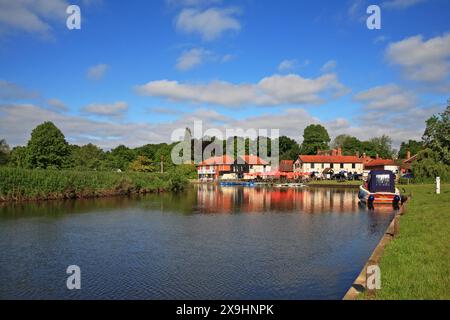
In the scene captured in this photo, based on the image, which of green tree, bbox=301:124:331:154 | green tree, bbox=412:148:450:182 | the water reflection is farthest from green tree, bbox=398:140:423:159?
the water reflection

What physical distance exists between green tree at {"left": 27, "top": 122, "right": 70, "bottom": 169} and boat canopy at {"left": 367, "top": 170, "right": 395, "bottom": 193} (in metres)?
50.8

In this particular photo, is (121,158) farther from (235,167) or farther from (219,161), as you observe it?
(235,167)

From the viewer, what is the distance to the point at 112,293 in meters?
11.3

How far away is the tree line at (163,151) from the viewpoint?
45.4 metres

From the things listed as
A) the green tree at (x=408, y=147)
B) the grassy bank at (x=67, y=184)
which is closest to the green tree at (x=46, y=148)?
the grassy bank at (x=67, y=184)

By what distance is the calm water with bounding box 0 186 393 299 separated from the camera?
11.5 meters

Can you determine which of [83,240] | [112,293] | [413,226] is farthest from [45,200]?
[413,226]

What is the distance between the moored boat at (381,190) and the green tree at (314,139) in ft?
264

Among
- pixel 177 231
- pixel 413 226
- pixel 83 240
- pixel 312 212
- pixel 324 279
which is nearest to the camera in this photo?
pixel 324 279

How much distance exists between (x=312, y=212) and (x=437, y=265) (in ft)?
67.8

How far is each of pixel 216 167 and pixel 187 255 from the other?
3793 inches

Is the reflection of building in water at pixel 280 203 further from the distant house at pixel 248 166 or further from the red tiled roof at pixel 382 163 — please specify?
the distant house at pixel 248 166

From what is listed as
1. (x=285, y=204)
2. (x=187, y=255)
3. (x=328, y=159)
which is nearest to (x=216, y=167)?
(x=328, y=159)

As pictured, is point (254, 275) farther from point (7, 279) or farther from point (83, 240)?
point (83, 240)
